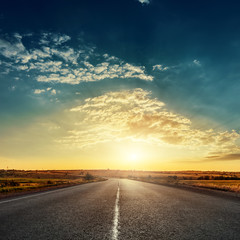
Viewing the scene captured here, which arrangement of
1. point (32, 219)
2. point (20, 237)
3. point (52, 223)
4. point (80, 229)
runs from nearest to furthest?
point (20, 237), point (80, 229), point (52, 223), point (32, 219)

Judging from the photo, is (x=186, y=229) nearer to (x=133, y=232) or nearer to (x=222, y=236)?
(x=222, y=236)

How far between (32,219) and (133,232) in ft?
10.0

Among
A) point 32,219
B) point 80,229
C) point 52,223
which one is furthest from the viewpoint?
point 32,219

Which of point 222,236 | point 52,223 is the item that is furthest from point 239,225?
point 52,223

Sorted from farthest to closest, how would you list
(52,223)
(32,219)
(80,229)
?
(32,219) → (52,223) → (80,229)

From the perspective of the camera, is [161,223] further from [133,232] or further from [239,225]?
[239,225]

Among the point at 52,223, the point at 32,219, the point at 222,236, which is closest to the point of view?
the point at 222,236

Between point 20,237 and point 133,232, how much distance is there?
2.36 m

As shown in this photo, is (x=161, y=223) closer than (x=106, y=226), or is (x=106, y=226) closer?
(x=106, y=226)

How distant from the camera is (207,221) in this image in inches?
225

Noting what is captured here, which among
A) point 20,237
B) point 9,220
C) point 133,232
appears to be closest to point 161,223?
point 133,232

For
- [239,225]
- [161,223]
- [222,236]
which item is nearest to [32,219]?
[161,223]

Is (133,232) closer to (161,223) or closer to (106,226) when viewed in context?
(106,226)

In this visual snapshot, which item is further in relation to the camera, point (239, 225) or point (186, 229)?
point (239, 225)
